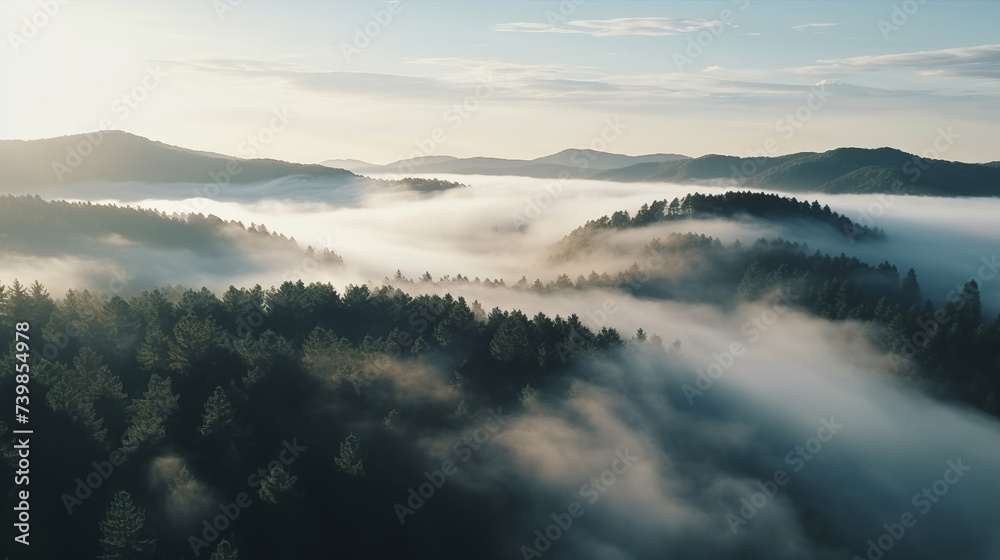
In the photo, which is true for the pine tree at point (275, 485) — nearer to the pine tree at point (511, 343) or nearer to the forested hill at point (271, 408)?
the forested hill at point (271, 408)

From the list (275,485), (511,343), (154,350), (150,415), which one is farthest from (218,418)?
(511,343)

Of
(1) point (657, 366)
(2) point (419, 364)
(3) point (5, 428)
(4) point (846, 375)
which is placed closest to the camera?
(3) point (5, 428)

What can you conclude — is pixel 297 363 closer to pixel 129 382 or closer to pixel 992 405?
pixel 129 382

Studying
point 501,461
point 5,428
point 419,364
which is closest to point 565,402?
point 501,461

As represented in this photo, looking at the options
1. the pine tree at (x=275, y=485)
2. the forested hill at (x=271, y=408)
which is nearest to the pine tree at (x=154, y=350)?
the forested hill at (x=271, y=408)

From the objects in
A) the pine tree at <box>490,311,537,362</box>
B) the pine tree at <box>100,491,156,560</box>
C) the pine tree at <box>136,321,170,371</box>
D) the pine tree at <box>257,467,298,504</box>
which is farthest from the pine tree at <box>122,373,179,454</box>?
the pine tree at <box>490,311,537,362</box>

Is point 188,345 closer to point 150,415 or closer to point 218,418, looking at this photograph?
point 218,418
